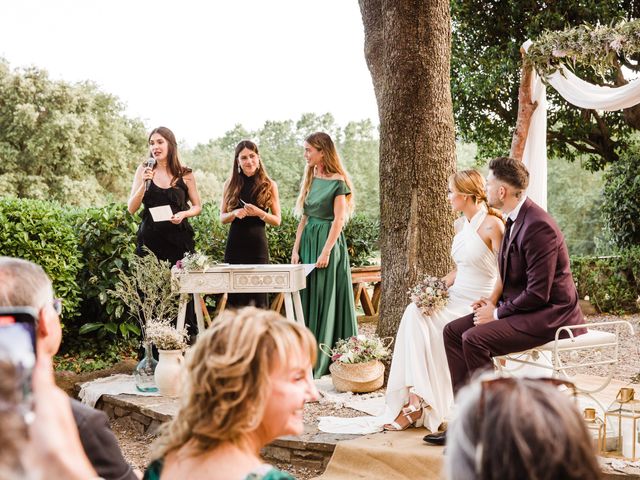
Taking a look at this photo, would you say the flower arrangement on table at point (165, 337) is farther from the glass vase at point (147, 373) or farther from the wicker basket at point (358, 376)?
the wicker basket at point (358, 376)

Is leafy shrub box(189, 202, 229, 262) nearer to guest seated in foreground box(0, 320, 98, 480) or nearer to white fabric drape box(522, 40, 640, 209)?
white fabric drape box(522, 40, 640, 209)

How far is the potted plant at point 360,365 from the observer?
5664 mm

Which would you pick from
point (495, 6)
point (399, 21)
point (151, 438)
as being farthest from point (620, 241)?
point (151, 438)

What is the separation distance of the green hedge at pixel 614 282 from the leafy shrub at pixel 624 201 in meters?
0.30

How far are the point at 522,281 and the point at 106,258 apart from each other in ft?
13.6

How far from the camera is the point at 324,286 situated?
6289 millimetres

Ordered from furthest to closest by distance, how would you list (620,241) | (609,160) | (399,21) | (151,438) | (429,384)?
(609,160), (620,241), (399,21), (151,438), (429,384)

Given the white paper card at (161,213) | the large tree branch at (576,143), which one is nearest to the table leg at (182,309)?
the white paper card at (161,213)

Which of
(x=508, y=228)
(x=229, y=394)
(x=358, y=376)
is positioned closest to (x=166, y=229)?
(x=358, y=376)

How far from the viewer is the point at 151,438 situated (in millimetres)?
5254

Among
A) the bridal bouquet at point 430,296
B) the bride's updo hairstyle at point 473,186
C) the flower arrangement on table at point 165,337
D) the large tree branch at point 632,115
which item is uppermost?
the large tree branch at point 632,115

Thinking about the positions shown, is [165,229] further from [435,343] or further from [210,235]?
[435,343]

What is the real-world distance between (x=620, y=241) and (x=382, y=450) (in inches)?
313

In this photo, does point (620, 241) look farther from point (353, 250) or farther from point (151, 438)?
point (151, 438)
